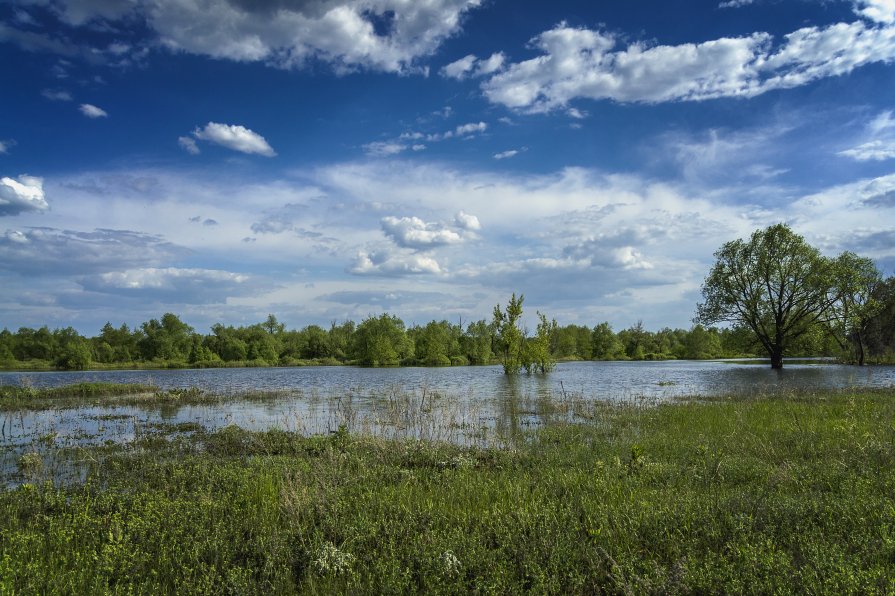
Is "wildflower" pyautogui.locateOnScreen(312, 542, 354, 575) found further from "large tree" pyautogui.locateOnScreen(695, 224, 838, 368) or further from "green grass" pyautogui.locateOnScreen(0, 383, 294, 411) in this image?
"large tree" pyautogui.locateOnScreen(695, 224, 838, 368)

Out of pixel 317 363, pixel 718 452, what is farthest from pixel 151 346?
pixel 718 452

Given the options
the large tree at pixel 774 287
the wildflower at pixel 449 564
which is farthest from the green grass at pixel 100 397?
the large tree at pixel 774 287

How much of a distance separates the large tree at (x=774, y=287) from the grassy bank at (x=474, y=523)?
47.6m

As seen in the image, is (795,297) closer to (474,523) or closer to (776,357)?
(776,357)

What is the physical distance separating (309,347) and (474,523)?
428 feet

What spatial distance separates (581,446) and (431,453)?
13.0ft

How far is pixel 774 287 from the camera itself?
53.8m

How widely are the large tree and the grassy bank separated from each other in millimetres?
47579

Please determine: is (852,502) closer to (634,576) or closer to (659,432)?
(634,576)

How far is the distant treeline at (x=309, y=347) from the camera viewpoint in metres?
102

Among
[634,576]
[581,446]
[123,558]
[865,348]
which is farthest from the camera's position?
[865,348]

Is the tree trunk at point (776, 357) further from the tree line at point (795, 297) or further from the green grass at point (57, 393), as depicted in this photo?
the green grass at point (57, 393)

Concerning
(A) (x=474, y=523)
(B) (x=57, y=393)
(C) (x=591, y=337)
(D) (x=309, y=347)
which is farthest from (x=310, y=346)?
(A) (x=474, y=523)

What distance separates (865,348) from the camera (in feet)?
198
